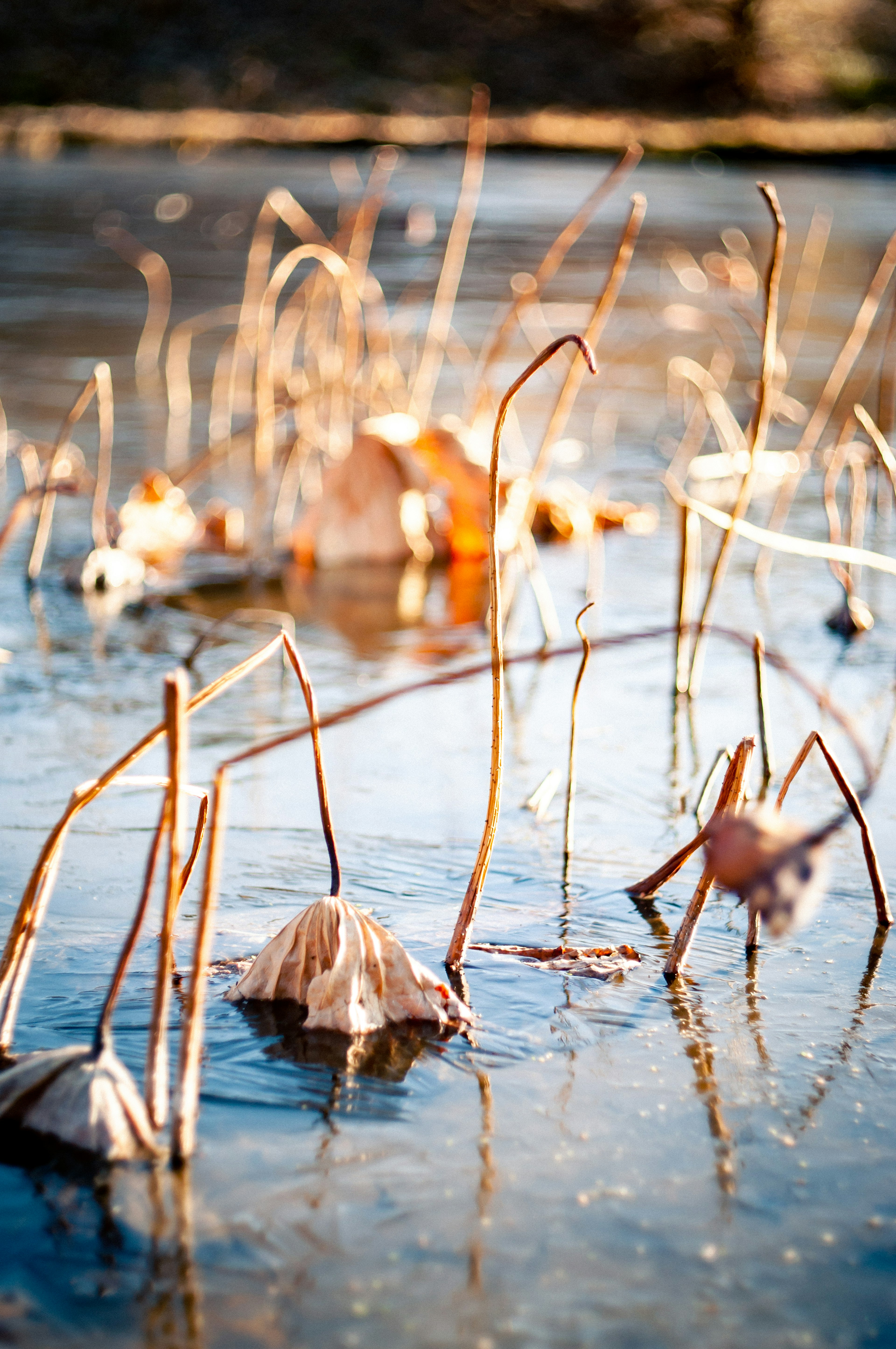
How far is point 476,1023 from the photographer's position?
1610 millimetres

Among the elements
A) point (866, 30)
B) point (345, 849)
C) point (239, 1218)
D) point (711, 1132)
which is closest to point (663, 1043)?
point (711, 1132)

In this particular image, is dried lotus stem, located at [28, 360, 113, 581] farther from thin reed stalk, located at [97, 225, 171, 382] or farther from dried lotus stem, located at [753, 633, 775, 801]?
dried lotus stem, located at [753, 633, 775, 801]

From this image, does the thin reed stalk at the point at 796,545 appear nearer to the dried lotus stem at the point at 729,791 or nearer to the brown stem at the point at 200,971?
the dried lotus stem at the point at 729,791

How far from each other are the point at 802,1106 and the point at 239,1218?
0.59 m

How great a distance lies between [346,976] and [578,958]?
348 millimetres

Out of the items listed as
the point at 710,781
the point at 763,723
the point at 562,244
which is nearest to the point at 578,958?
the point at 710,781

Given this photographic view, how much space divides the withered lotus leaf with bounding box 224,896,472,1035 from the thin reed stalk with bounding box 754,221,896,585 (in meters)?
1.74

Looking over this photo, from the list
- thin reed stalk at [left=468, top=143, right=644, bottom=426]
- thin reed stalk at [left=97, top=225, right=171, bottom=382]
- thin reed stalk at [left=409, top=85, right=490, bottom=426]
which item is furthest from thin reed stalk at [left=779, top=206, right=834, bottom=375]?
thin reed stalk at [left=468, top=143, right=644, bottom=426]

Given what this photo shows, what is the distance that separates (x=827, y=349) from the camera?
25.7ft

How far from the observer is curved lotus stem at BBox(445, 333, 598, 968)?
1284 mm

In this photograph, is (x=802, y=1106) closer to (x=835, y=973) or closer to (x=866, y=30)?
(x=835, y=973)

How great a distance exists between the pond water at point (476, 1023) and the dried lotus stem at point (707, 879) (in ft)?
0.07

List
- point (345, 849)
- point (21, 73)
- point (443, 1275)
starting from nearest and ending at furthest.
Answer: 1. point (443, 1275)
2. point (345, 849)
3. point (21, 73)

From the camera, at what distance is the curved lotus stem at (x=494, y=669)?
128cm
